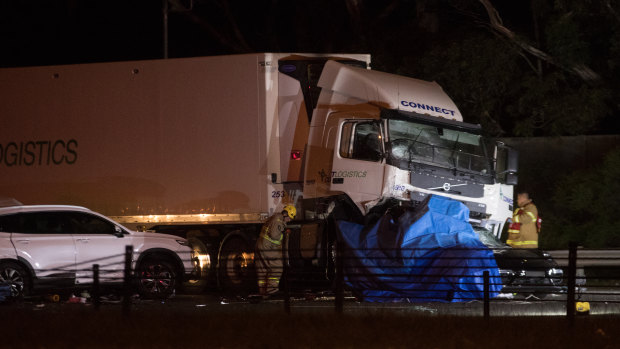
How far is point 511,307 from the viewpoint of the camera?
14383 millimetres

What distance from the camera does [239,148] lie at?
60.1 ft

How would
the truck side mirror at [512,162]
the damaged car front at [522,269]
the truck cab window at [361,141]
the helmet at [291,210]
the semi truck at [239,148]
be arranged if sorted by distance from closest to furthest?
the damaged car front at [522,269], the truck cab window at [361,141], the semi truck at [239,148], the helmet at [291,210], the truck side mirror at [512,162]

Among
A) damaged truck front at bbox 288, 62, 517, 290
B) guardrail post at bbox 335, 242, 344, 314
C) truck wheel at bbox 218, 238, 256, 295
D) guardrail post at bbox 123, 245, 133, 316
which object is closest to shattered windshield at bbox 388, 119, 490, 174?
damaged truck front at bbox 288, 62, 517, 290

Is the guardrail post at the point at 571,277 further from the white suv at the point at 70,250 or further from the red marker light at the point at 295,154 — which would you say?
the red marker light at the point at 295,154

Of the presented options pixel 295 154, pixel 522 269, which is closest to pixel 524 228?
pixel 522 269

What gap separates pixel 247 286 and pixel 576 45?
9920mm

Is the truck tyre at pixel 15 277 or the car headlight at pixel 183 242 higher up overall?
the car headlight at pixel 183 242

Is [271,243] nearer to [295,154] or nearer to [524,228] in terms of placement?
[295,154]

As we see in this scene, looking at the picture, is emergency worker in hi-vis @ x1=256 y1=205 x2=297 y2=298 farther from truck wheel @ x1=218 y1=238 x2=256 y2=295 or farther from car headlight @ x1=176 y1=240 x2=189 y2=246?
car headlight @ x1=176 y1=240 x2=189 y2=246

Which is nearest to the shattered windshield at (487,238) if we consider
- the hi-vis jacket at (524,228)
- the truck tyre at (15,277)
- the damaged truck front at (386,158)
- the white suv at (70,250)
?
the damaged truck front at (386,158)

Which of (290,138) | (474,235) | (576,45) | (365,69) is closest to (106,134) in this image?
(290,138)

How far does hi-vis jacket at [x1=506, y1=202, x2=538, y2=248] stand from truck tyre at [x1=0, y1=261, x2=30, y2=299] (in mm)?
8020

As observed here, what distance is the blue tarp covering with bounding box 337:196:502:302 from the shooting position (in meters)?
15.0

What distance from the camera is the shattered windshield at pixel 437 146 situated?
16297 millimetres
